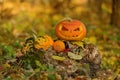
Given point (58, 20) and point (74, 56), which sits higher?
point (58, 20)

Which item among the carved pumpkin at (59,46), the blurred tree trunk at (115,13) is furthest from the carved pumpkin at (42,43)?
Result: the blurred tree trunk at (115,13)

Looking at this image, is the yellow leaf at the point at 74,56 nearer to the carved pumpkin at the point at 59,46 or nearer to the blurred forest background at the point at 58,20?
the carved pumpkin at the point at 59,46

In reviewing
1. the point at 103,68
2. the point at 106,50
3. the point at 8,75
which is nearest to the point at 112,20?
the point at 106,50

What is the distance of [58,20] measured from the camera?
26.0ft

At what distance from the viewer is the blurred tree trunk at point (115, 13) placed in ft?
24.8

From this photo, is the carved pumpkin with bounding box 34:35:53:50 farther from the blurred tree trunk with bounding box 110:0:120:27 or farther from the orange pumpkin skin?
the blurred tree trunk with bounding box 110:0:120:27

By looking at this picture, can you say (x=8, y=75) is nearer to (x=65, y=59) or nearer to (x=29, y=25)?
(x=65, y=59)

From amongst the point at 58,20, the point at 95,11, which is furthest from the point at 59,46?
the point at 95,11

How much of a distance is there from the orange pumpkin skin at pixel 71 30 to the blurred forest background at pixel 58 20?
0.76m

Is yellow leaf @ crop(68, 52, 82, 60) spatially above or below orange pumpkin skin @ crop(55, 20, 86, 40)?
below

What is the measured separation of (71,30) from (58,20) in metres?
2.84

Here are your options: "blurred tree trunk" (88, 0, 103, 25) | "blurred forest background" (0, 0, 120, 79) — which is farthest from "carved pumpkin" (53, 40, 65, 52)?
"blurred tree trunk" (88, 0, 103, 25)

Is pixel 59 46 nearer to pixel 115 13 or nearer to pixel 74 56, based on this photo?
pixel 74 56

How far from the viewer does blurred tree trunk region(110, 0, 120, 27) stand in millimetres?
7570
